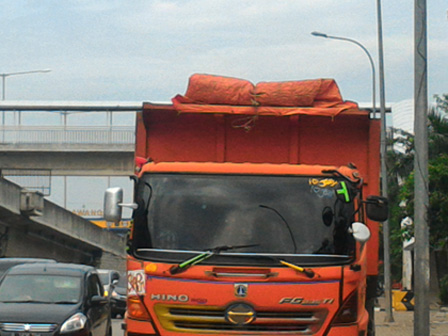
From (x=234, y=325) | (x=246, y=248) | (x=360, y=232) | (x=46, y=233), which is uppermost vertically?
(x=360, y=232)

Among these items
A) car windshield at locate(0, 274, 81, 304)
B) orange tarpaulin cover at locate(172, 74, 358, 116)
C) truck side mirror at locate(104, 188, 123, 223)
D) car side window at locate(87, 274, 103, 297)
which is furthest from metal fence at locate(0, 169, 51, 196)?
truck side mirror at locate(104, 188, 123, 223)

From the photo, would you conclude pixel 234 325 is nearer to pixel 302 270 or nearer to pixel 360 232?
pixel 302 270

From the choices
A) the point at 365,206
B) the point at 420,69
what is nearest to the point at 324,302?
the point at 365,206

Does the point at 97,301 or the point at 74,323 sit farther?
the point at 97,301

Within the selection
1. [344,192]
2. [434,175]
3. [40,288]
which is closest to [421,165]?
[344,192]

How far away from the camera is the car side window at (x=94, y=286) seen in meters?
16.2

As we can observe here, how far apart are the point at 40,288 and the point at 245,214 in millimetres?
6615

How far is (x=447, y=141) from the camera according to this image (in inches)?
1076

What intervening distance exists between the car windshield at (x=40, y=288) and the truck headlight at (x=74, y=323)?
0.70m

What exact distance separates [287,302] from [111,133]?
36747 millimetres

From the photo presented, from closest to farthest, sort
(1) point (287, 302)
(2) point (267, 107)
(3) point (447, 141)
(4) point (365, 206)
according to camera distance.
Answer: (1) point (287, 302), (4) point (365, 206), (2) point (267, 107), (3) point (447, 141)

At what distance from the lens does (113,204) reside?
1029cm

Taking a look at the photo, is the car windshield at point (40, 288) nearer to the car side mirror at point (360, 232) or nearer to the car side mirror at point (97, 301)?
the car side mirror at point (97, 301)

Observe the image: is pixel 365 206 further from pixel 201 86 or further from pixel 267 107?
pixel 201 86
